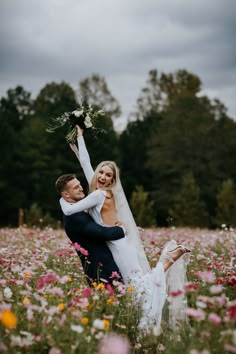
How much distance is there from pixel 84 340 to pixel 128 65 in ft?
134

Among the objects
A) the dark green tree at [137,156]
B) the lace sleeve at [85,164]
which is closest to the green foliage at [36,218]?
the lace sleeve at [85,164]

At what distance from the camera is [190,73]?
140 ft

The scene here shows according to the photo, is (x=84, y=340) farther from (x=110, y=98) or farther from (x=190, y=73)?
(x=190, y=73)

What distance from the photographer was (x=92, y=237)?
523 cm

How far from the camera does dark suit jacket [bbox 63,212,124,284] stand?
5184 mm

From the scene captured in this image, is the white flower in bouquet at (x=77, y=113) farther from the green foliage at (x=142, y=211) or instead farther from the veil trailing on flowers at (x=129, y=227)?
the green foliage at (x=142, y=211)

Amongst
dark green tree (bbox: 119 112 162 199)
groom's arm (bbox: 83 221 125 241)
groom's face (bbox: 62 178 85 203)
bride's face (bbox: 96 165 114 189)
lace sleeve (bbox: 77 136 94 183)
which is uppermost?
dark green tree (bbox: 119 112 162 199)

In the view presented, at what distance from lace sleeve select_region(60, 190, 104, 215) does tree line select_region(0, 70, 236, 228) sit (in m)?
26.3

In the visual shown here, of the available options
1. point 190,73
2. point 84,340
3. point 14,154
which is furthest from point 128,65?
point 84,340

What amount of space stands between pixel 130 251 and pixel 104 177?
2.60 ft

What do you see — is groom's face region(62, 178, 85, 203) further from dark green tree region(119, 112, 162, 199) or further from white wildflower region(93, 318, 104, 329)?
dark green tree region(119, 112, 162, 199)

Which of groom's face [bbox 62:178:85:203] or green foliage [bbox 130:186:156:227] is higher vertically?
groom's face [bbox 62:178:85:203]

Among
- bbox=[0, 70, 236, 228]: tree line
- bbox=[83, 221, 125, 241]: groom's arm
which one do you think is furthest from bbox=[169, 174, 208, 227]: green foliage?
bbox=[83, 221, 125, 241]: groom's arm

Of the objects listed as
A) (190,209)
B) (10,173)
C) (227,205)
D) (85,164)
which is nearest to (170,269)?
(85,164)
